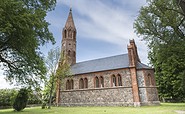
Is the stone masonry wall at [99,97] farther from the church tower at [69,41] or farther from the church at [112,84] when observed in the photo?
the church tower at [69,41]

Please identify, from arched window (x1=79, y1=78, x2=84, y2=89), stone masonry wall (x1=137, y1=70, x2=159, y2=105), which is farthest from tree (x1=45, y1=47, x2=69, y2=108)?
stone masonry wall (x1=137, y1=70, x2=159, y2=105)

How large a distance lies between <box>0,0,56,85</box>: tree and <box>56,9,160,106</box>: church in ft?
48.3

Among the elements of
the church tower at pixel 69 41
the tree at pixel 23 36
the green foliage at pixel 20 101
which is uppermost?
the church tower at pixel 69 41

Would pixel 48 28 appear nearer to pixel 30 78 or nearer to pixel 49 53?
pixel 30 78

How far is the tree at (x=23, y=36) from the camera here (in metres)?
9.65

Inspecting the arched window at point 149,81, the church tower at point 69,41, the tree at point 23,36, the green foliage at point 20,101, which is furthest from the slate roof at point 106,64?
the tree at point 23,36

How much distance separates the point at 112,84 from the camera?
86.6 feet

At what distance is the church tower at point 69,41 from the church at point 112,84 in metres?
6.13

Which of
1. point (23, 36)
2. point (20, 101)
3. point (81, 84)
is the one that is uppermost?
point (23, 36)

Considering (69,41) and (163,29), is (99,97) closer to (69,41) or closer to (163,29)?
(163,29)

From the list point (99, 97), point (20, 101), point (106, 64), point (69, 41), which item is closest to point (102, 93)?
point (99, 97)

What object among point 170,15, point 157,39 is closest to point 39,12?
point 170,15

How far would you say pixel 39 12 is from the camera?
11742mm

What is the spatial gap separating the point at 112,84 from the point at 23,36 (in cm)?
1893
